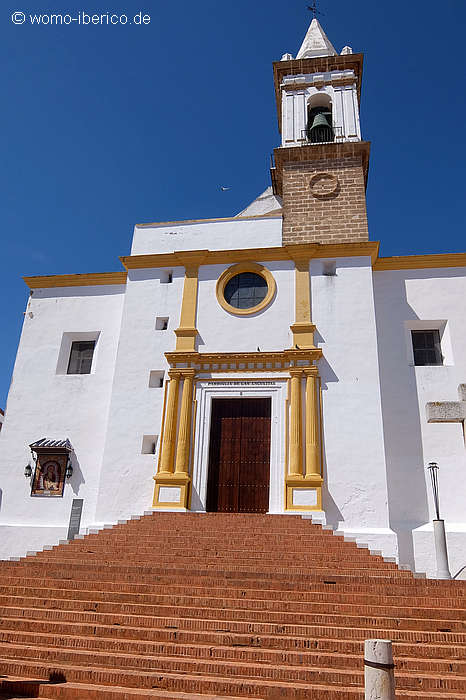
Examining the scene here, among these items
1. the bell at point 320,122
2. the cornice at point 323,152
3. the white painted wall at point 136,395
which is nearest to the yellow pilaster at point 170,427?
the white painted wall at point 136,395

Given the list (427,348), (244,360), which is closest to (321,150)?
(427,348)

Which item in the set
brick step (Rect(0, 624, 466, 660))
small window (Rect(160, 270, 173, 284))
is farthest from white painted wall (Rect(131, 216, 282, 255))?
brick step (Rect(0, 624, 466, 660))

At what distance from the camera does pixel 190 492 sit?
42.0ft

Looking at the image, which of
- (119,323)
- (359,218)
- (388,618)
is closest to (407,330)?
(359,218)

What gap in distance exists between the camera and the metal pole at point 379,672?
3.33m

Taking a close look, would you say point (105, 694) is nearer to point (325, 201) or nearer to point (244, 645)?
A: point (244, 645)

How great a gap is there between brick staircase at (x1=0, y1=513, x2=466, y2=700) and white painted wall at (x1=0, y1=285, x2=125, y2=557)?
3632 mm

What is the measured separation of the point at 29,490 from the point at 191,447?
174 inches

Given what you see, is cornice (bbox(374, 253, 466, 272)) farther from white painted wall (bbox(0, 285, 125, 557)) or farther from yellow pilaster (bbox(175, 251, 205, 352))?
white painted wall (bbox(0, 285, 125, 557))

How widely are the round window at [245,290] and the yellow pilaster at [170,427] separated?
9.05 ft

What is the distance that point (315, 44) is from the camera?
20047mm

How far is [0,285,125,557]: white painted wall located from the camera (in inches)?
526

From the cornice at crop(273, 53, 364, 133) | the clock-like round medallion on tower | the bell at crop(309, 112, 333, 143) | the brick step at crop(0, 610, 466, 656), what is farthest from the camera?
the cornice at crop(273, 53, 364, 133)

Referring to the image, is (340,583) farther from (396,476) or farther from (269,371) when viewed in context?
(269,371)
